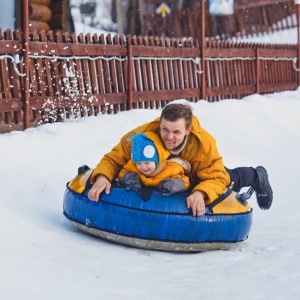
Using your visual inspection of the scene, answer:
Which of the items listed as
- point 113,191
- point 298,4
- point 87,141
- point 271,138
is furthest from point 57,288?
point 298,4

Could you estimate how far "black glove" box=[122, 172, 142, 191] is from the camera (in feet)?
17.9

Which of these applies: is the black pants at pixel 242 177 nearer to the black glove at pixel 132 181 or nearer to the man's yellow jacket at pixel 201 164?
the man's yellow jacket at pixel 201 164

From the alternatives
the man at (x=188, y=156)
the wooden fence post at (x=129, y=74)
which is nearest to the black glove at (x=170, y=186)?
the man at (x=188, y=156)

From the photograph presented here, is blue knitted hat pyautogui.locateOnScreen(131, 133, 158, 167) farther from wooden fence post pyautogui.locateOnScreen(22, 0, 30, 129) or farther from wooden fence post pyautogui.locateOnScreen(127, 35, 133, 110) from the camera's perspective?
wooden fence post pyautogui.locateOnScreen(127, 35, 133, 110)

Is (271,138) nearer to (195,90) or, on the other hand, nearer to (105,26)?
(195,90)

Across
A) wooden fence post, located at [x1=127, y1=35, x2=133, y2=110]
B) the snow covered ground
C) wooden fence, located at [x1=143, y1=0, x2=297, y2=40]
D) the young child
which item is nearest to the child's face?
the young child

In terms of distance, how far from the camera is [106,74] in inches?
441

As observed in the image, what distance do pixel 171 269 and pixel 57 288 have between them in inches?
41.3

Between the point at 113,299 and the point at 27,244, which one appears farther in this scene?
the point at 27,244

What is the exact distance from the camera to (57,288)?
4.07 m

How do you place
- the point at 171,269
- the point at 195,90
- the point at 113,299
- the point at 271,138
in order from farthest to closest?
the point at 195,90 < the point at 271,138 < the point at 171,269 < the point at 113,299

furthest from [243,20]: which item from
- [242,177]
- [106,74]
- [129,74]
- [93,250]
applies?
[93,250]

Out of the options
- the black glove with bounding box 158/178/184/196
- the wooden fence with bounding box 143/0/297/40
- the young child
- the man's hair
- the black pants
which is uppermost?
the wooden fence with bounding box 143/0/297/40

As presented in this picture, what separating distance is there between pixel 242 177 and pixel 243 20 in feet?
77.7
